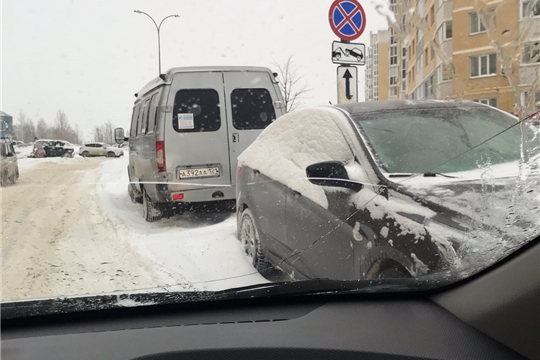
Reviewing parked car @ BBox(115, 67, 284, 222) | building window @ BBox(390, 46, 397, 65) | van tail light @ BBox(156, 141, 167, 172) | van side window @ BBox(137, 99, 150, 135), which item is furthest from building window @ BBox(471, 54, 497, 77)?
van tail light @ BBox(156, 141, 167, 172)

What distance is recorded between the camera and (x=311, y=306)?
2090 mm

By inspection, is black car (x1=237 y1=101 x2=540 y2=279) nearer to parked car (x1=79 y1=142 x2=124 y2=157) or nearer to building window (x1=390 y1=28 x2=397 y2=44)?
building window (x1=390 y1=28 x2=397 y2=44)

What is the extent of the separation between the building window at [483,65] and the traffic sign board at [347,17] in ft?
3.49

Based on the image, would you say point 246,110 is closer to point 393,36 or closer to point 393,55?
point 393,55

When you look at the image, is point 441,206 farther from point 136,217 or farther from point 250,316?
point 136,217

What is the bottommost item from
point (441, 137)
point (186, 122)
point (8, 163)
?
point (8, 163)

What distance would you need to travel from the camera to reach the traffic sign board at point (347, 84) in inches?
151

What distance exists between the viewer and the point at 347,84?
3.87 meters

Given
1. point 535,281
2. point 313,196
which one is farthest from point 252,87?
point 535,281

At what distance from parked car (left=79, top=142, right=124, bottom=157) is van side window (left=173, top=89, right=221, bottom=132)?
69 cm

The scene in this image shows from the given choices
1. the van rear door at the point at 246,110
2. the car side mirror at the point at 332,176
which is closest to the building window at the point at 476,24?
the car side mirror at the point at 332,176

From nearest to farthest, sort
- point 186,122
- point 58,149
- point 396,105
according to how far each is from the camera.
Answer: point 396,105
point 58,149
point 186,122

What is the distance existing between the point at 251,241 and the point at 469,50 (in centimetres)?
214

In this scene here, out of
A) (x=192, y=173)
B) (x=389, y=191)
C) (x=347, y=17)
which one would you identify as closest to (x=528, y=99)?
(x=389, y=191)
